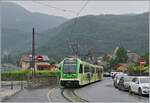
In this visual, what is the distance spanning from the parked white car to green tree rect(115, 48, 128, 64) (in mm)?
95012

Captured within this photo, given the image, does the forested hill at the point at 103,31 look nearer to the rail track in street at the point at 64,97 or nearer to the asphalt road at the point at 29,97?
the rail track in street at the point at 64,97

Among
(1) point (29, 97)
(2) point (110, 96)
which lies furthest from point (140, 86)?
(1) point (29, 97)

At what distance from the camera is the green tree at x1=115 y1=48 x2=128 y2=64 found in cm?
13000

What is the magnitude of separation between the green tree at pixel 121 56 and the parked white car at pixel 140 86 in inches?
3741

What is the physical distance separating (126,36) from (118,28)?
3149 mm

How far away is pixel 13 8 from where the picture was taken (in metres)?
96.1

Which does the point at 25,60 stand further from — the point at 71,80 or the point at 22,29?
the point at 71,80

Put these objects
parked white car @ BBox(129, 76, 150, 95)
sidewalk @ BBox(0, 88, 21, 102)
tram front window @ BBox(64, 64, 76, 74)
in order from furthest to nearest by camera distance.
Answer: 1. tram front window @ BBox(64, 64, 76, 74)
2. parked white car @ BBox(129, 76, 150, 95)
3. sidewalk @ BBox(0, 88, 21, 102)

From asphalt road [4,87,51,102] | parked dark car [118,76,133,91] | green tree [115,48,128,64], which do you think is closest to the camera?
asphalt road [4,87,51,102]

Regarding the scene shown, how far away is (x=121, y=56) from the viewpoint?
5374 inches


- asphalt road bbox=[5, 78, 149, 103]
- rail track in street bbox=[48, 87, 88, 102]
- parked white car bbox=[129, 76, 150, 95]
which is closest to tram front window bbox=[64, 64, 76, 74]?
asphalt road bbox=[5, 78, 149, 103]

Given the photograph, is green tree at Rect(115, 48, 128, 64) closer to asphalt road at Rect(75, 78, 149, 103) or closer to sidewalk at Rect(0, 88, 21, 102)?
sidewalk at Rect(0, 88, 21, 102)

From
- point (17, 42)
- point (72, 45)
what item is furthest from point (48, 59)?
point (72, 45)

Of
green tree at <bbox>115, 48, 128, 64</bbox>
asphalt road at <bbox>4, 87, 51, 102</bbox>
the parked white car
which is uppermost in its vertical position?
green tree at <bbox>115, 48, 128, 64</bbox>
